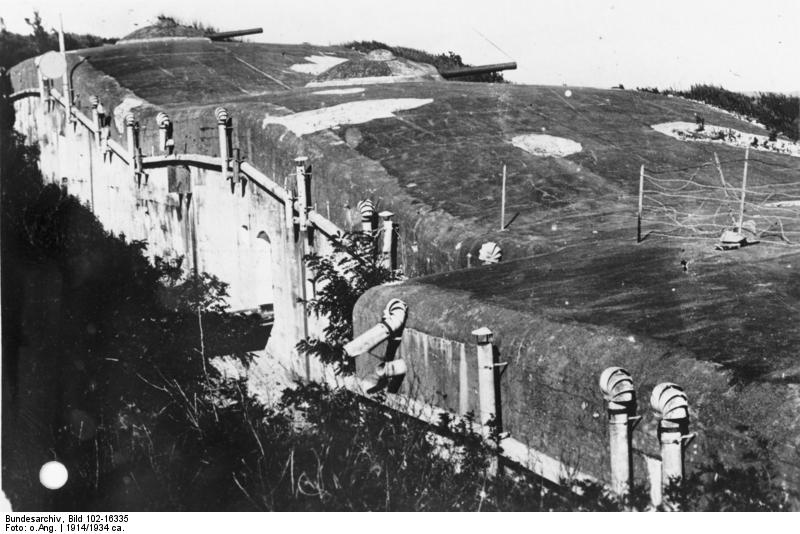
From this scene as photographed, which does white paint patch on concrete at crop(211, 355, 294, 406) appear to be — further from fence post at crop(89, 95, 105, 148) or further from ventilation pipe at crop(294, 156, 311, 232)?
fence post at crop(89, 95, 105, 148)

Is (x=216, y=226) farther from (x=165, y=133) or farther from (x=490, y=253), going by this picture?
(x=490, y=253)

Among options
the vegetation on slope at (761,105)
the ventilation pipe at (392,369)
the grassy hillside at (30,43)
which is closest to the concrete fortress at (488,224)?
the ventilation pipe at (392,369)

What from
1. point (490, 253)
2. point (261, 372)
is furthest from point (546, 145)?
point (261, 372)

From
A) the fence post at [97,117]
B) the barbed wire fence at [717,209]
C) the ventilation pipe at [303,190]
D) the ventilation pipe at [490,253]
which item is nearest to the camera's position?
the barbed wire fence at [717,209]

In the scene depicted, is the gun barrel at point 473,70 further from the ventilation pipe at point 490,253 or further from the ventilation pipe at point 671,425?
the ventilation pipe at point 671,425

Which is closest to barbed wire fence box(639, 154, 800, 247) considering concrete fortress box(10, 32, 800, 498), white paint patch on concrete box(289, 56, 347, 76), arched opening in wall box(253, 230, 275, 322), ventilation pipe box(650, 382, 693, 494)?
concrete fortress box(10, 32, 800, 498)

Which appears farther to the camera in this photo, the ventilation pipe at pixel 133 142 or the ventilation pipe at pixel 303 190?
the ventilation pipe at pixel 133 142
